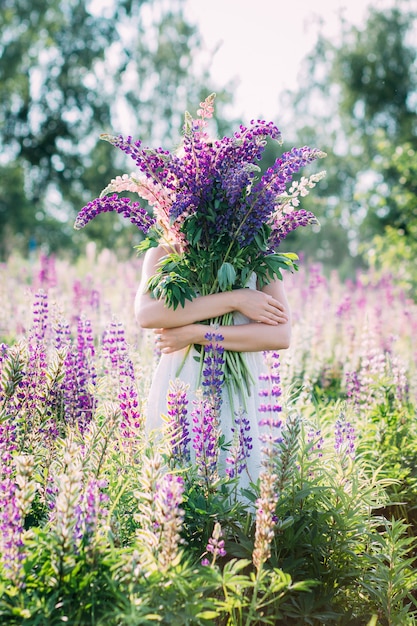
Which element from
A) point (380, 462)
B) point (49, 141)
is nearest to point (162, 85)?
point (49, 141)

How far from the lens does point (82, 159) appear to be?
27.6 m

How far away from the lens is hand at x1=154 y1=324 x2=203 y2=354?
304 centimetres

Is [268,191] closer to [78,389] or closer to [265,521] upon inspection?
[78,389]

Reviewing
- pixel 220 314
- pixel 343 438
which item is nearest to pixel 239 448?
pixel 343 438

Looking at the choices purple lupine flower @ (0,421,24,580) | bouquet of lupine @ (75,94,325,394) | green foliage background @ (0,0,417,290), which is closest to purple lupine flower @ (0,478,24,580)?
purple lupine flower @ (0,421,24,580)

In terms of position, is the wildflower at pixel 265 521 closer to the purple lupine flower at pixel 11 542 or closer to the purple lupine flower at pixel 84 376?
the purple lupine flower at pixel 11 542

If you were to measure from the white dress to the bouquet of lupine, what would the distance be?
0.15m

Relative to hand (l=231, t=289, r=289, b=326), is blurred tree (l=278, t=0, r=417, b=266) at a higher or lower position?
higher

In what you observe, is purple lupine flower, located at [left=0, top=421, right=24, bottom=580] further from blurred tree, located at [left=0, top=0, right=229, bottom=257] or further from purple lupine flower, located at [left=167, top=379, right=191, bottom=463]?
blurred tree, located at [left=0, top=0, right=229, bottom=257]

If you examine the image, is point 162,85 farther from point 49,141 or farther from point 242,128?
point 242,128

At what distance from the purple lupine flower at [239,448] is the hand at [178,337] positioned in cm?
47

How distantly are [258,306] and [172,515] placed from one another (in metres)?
1.43

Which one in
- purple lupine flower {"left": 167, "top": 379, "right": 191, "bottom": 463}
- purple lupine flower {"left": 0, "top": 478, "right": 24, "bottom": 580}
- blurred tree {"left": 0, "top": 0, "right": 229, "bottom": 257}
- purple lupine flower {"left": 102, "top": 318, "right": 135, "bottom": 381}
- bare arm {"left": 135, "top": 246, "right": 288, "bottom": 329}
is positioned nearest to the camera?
purple lupine flower {"left": 0, "top": 478, "right": 24, "bottom": 580}

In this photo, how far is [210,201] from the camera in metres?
2.92
